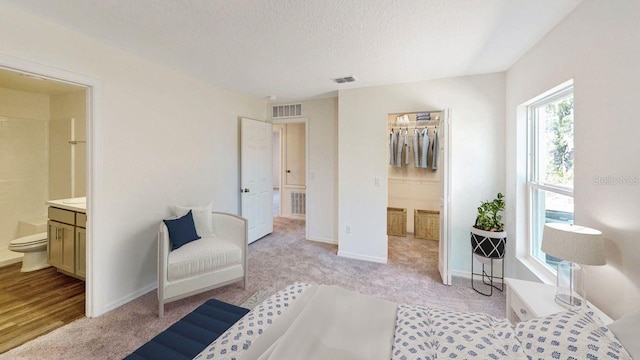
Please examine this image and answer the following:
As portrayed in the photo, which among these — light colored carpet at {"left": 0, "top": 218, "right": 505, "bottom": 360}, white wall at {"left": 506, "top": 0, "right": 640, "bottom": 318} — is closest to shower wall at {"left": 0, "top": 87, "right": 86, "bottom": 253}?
light colored carpet at {"left": 0, "top": 218, "right": 505, "bottom": 360}

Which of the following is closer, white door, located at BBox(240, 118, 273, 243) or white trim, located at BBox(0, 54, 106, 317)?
white trim, located at BBox(0, 54, 106, 317)

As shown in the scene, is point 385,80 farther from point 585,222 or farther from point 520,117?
point 585,222

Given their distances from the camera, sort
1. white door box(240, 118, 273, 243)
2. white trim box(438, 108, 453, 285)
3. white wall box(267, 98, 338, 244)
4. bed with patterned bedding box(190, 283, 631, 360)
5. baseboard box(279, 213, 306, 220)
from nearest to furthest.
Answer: bed with patterned bedding box(190, 283, 631, 360), white trim box(438, 108, 453, 285), white door box(240, 118, 273, 243), white wall box(267, 98, 338, 244), baseboard box(279, 213, 306, 220)

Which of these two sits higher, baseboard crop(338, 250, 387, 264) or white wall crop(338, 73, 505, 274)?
white wall crop(338, 73, 505, 274)

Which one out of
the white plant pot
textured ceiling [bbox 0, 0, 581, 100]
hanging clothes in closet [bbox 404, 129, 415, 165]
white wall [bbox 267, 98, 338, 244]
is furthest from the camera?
hanging clothes in closet [bbox 404, 129, 415, 165]

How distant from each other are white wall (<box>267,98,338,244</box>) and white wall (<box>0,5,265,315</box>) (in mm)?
1680

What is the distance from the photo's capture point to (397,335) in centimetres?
112

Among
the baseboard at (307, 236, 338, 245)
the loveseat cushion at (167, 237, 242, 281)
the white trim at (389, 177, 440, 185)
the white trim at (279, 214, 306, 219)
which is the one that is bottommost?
the baseboard at (307, 236, 338, 245)

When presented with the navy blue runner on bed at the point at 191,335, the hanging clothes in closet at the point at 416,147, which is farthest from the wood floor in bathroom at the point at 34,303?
the hanging clothes in closet at the point at 416,147

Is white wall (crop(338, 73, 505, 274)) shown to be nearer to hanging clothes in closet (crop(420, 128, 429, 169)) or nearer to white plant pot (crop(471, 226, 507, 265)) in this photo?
white plant pot (crop(471, 226, 507, 265))

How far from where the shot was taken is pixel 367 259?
3.55 m

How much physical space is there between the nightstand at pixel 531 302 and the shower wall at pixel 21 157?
5807 millimetres

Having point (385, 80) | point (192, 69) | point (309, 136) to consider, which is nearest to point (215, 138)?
point (192, 69)

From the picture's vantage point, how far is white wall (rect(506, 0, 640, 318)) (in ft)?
4.19
